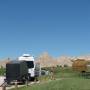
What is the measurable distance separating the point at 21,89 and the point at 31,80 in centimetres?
1701

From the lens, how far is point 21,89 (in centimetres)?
4025

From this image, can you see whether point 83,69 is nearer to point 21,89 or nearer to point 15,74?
point 15,74

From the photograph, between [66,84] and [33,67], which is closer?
[66,84]

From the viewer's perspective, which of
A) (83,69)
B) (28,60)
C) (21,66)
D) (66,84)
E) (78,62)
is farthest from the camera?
(78,62)

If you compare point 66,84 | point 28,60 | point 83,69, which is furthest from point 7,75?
point 83,69

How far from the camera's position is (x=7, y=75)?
51812 mm

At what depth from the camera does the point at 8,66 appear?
52500 mm

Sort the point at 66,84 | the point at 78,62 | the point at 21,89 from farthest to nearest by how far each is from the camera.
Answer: the point at 78,62 → the point at 21,89 → the point at 66,84

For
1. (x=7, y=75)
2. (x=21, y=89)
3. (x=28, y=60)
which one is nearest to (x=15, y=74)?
(x=7, y=75)

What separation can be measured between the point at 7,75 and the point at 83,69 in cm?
3633

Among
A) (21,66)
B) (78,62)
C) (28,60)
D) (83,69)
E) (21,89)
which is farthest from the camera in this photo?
(78,62)

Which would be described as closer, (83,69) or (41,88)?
(41,88)

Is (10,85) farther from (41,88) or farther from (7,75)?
(41,88)

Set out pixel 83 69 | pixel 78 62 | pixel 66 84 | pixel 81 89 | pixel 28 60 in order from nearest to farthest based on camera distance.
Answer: pixel 81 89
pixel 66 84
pixel 28 60
pixel 83 69
pixel 78 62
